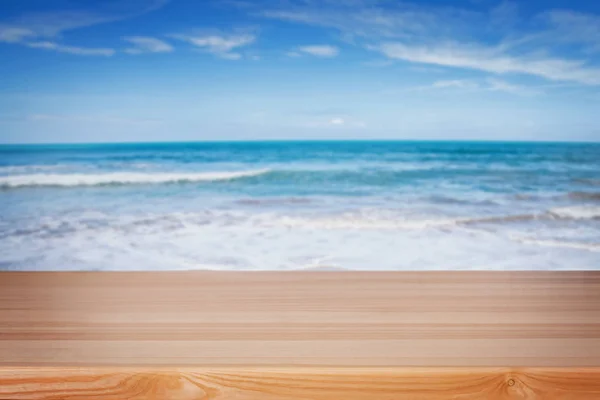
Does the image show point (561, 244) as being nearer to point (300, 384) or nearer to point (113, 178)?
point (300, 384)

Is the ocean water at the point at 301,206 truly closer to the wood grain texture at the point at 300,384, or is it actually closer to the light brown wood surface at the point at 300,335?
the light brown wood surface at the point at 300,335

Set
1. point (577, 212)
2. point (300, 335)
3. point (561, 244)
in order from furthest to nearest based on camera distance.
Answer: point (577, 212)
point (561, 244)
point (300, 335)

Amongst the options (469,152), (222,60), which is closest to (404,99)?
(469,152)

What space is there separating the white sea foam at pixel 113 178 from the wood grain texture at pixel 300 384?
558 cm

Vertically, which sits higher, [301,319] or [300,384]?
[301,319]

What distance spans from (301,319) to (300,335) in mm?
108

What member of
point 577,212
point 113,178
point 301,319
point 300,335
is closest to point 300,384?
point 300,335

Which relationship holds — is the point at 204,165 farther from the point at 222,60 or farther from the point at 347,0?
the point at 347,0

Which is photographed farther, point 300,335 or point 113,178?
point 113,178

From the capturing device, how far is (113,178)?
6.49 meters

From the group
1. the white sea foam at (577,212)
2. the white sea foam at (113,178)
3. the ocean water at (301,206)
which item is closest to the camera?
the ocean water at (301,206)

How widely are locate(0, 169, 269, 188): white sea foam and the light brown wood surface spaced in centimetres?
490

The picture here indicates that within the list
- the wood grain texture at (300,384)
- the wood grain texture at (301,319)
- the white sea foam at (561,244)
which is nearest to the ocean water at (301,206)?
the white sea foam at (561,244)

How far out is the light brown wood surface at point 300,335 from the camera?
846 millimetres
